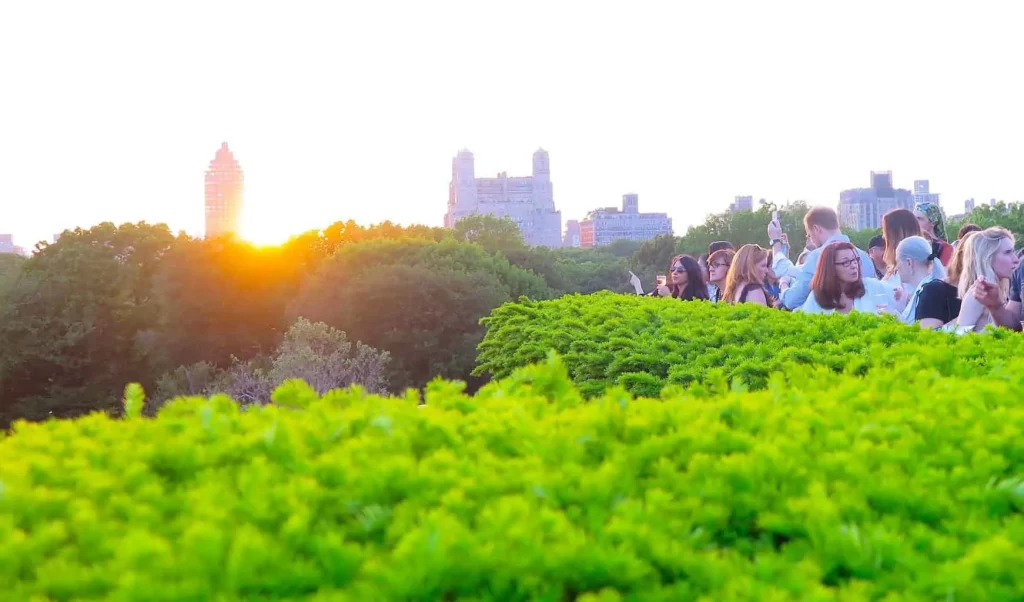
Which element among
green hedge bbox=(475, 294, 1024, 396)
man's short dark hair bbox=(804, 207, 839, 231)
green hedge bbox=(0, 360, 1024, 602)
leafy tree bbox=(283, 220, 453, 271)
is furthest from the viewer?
leafy tree bbox=(283, 220, 453, 271)

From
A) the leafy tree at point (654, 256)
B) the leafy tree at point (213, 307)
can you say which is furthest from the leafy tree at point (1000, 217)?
the leafy tree at point (213, 307)

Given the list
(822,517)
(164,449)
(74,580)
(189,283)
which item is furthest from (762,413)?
(189,283)

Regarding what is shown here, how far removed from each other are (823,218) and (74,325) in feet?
130

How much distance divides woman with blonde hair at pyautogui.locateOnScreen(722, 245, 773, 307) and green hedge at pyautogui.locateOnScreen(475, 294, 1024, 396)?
2.60 ft

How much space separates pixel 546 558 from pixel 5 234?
194108mm

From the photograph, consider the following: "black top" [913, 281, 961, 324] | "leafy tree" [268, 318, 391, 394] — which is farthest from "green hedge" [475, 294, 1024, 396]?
"leafy tree" [268, 318, 391, 394]

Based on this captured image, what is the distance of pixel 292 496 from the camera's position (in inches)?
88.7

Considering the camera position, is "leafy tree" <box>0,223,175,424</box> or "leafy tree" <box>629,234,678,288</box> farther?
"leafy tree" <box>629,234,678,288</box>

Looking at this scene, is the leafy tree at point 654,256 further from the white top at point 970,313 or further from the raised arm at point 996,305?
the white top at point 970,313

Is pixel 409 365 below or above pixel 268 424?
below

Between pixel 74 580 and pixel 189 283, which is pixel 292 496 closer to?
pixel 74 580

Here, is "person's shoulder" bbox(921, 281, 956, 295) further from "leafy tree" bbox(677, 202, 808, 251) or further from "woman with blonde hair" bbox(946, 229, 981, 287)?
"leafy tree" bbox(677, 202, 808, 251)

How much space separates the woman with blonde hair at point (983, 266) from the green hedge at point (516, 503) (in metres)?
4.53

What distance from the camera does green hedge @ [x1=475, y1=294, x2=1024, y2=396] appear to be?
5264mm
